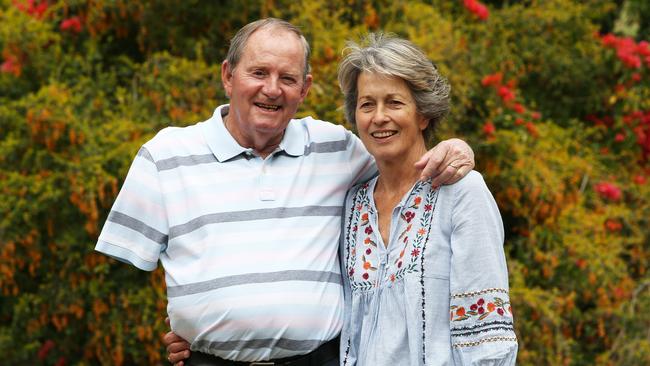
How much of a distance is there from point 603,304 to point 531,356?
0.70 metres

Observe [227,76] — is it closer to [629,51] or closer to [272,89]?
[272,89]

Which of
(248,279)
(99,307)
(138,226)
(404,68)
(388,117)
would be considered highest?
(404,68)

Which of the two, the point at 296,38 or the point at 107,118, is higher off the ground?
the point at 296,38

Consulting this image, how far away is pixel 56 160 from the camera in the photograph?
552 centimetres

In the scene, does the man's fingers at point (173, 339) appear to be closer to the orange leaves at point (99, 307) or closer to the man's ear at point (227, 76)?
the man's ear at point (227, 76)

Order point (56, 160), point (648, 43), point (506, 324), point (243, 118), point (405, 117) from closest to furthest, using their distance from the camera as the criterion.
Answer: point (506, 324) < point (405, 117) < point (243, 118) < point (56, 160) < point (648, 43)

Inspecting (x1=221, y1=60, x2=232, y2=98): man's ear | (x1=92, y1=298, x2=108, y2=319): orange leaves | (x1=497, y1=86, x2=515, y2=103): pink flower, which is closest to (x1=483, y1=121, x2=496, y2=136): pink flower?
(x1=497, y1=86, x2=515, y2=103): pink flower

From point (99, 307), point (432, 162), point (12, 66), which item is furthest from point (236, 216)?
point (12, 66)

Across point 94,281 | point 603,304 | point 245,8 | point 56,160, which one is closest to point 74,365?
point 94,281

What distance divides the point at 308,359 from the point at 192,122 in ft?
8.35

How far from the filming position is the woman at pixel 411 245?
287 centimetres

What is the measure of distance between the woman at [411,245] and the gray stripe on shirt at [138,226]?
0.60m

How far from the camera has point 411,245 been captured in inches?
117

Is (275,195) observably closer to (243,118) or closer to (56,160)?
(243,118)
